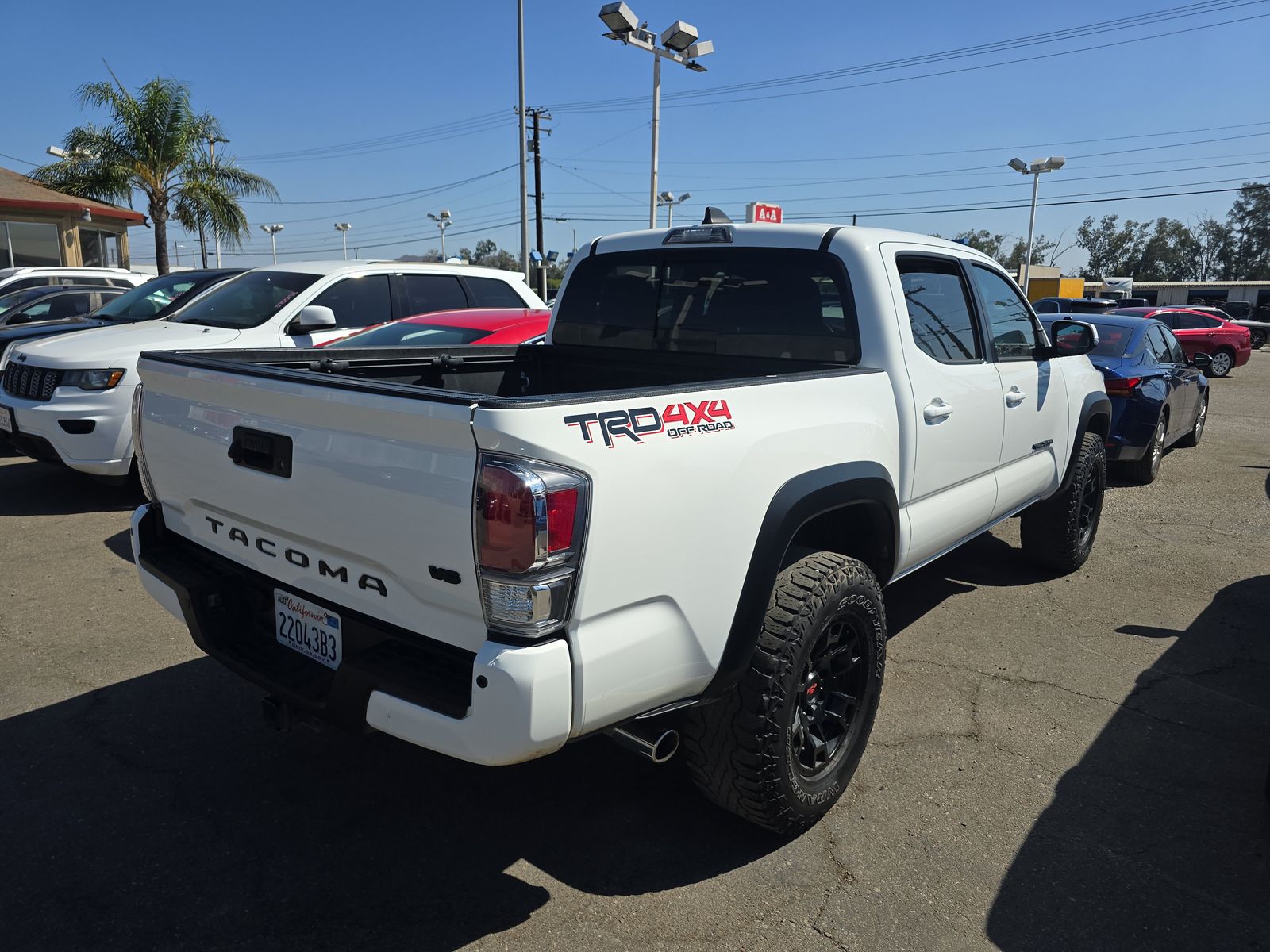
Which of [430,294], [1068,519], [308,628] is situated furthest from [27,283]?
[1068,519]

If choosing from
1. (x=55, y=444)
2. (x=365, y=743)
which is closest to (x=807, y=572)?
(x=365, y=743)

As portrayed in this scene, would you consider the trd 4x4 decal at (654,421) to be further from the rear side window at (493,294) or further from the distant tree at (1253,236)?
the distant tree at (1253,236)

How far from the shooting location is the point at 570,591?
2061mm

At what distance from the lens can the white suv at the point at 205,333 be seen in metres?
6.33

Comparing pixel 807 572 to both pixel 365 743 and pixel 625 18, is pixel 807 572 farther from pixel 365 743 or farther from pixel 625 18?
pixel 625 18

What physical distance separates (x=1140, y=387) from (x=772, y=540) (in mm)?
6892

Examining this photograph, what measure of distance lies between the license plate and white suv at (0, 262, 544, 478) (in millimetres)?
4062

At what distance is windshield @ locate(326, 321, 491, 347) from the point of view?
7066mm

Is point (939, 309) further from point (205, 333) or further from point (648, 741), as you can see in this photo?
point (205, 333)

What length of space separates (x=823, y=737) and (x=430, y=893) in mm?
1357

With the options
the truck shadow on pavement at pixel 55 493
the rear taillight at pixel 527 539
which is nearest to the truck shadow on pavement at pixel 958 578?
the rear taillight at pixel 527 539

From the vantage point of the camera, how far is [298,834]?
2.85m

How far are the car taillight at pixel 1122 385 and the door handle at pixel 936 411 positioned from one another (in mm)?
5279

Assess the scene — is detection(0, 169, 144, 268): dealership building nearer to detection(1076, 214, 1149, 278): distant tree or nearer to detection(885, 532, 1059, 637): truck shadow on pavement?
detection(885, 532, 1059, 637): truck shadow on pavement
